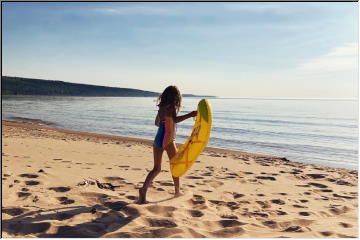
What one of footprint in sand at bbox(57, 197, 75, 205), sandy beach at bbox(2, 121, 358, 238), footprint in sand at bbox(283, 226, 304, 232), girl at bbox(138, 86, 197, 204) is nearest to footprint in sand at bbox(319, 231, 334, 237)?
sandy beach at bbox(2, 121, 358, 238)

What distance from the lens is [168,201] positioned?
513 cm

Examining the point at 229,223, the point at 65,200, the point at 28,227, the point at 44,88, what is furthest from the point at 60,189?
the point at 44,88

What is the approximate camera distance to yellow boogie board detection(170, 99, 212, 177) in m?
5.27

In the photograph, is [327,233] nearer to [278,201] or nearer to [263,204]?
[263,204]

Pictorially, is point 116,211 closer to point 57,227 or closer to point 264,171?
point 57,227

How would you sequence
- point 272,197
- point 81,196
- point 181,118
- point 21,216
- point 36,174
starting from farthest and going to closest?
point 36,174, point 272,197, point 81,196, point 181,118, point 21,216

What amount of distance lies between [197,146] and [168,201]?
3.13ft

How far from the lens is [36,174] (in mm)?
6270

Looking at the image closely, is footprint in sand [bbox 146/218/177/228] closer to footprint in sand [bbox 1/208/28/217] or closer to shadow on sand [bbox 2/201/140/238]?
shadow on sand [bbox 2/201/140/238]

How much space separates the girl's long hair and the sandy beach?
1457 millimetres

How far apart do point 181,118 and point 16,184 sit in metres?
2.98

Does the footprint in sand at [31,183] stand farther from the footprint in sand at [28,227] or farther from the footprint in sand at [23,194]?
the footprint in sand at [28,227]

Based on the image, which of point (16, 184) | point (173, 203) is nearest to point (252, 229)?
point (173, 203)

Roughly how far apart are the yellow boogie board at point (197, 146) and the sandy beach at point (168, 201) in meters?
0.50
